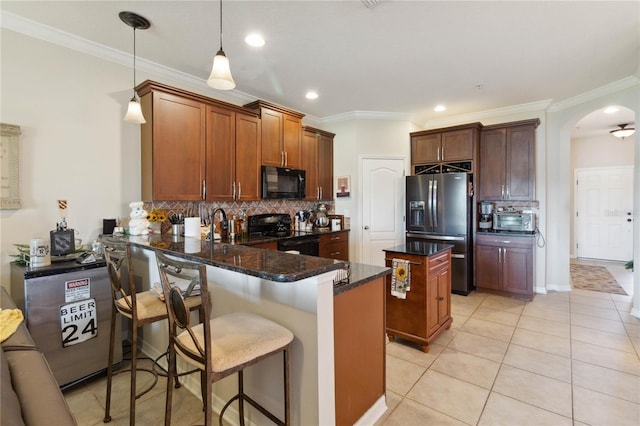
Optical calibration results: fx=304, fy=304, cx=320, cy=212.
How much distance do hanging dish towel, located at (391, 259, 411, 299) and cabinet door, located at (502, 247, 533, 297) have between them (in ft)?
7.89

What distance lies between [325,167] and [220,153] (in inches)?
78.7

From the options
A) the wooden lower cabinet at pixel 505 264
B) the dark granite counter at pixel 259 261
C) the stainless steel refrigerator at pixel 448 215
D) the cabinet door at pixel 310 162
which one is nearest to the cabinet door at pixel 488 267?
the wooden lower cabinet at pixel 505 264

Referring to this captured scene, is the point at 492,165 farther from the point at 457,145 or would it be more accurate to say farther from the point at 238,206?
the point at 238,206

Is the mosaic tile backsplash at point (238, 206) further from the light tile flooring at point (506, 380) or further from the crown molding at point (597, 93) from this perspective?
the crown molding at point (597, 93)

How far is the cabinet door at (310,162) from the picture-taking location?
459 centimetres

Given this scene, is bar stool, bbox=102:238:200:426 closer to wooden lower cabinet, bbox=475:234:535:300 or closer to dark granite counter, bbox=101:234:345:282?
dark granite counter, bbox=101:234:345:282

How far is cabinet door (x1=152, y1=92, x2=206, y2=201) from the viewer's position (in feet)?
9.50

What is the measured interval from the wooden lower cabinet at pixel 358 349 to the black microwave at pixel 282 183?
2.41 metres

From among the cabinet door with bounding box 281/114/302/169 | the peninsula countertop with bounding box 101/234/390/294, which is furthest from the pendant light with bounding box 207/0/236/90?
the cabinet door with bounding box 281/114/302/169

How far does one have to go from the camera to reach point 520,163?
14.4 feet

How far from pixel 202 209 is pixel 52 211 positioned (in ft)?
4.42

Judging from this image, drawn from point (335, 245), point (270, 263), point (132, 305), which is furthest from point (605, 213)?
point (132, 305)

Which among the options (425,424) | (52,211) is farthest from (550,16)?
(52,211)

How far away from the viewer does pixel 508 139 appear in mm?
4473
